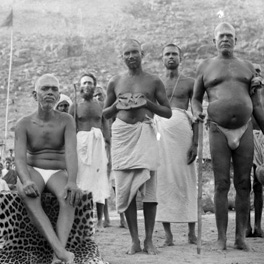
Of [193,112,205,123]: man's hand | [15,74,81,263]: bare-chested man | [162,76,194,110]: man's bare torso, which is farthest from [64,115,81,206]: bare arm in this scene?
[162,76,194,110]: man's bare torso

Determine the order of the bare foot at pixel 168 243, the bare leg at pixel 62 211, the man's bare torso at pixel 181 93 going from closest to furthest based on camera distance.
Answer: the bare leg at pixel 62 211, the bare foot at pixel 168 243, the man's bare torso at pixel 181 93

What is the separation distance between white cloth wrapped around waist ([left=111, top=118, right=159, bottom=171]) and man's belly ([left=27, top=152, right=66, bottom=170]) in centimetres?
85

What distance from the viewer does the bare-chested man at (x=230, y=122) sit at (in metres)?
5.87

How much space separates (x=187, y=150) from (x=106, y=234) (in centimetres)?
163

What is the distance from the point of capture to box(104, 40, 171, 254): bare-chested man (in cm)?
572

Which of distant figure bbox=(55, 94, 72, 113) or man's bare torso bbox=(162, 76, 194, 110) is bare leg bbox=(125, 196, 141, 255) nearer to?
man's bare torso bbox=(162, 76, 194, 110)

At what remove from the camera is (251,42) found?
133 feet

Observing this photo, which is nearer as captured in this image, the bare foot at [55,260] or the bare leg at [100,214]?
the bare foot at [55,260]

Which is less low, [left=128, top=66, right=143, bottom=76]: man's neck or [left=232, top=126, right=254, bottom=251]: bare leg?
[left=128, top=66, right=143, bottom=76]: man's neck

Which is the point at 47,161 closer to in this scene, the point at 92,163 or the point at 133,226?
the point at 133,226

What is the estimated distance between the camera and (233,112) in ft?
19.3

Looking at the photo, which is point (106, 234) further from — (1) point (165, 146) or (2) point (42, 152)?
(2) point (42, 152)

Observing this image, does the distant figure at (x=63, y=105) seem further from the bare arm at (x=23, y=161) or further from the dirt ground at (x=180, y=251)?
the bare arm at (x=23, y=161)

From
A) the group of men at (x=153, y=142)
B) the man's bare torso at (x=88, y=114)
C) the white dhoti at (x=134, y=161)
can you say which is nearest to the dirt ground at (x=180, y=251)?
the group of men at (x=153, y=142)
